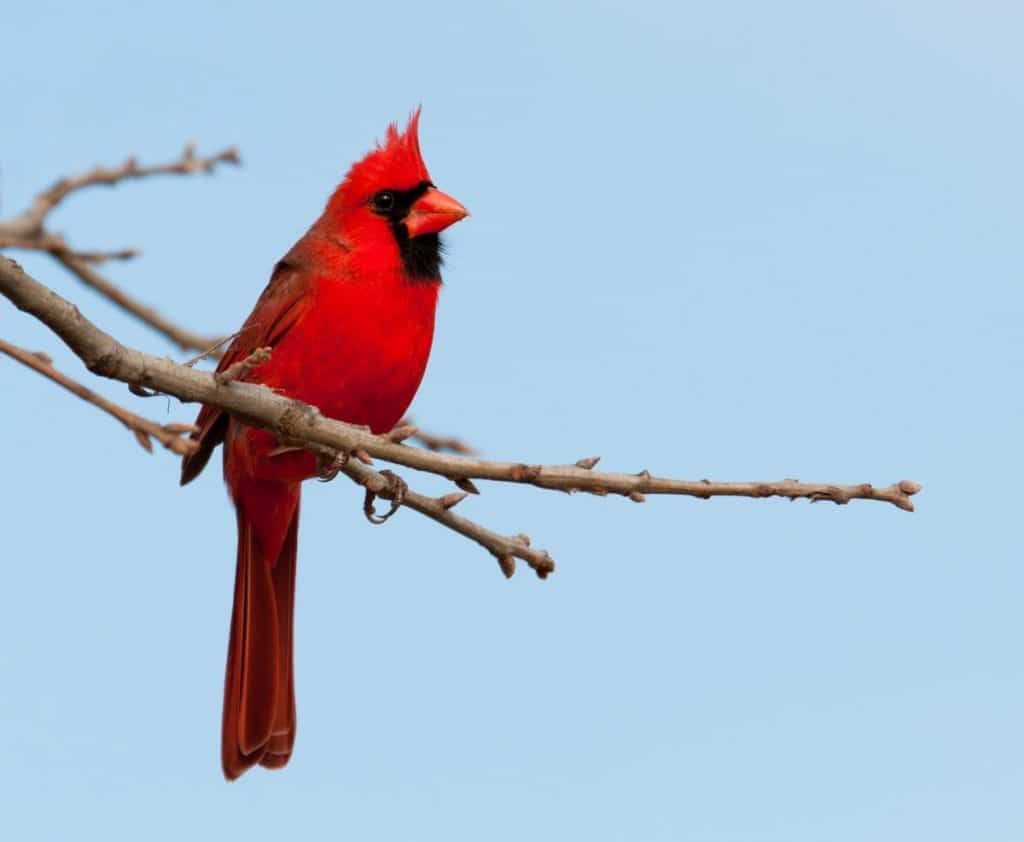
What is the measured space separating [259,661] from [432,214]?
1101 mm

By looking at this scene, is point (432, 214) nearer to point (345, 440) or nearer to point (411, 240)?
point (411, 240)

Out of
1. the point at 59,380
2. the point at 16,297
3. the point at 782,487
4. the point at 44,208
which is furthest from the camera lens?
the point at 782,487

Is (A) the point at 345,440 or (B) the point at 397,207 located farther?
(B) the point at 397,207

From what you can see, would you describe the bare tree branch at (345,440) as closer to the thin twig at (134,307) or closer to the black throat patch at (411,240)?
the thin twig at (134,307)

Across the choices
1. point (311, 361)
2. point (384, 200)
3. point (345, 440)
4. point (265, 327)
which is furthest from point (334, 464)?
point (384, 200)

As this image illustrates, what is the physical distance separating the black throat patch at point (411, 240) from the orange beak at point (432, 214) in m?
0.01

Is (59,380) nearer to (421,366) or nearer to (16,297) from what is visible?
(16,297)

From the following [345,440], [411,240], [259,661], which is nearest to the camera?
[345,440]

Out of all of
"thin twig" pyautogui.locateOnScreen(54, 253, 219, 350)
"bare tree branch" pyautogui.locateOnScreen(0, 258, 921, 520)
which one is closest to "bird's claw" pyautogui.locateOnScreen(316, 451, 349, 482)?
"bare tree branch" pyautogui.locateOnScreen(0, 258, 921, 520)

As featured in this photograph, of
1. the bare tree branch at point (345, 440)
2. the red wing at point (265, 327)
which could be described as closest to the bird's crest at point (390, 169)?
the red wing at point (265, 327)

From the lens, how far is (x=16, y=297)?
5.79 feet

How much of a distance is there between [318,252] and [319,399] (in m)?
0.39

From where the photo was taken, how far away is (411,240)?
3225mm

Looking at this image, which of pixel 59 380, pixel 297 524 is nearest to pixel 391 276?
pixel 297 524
